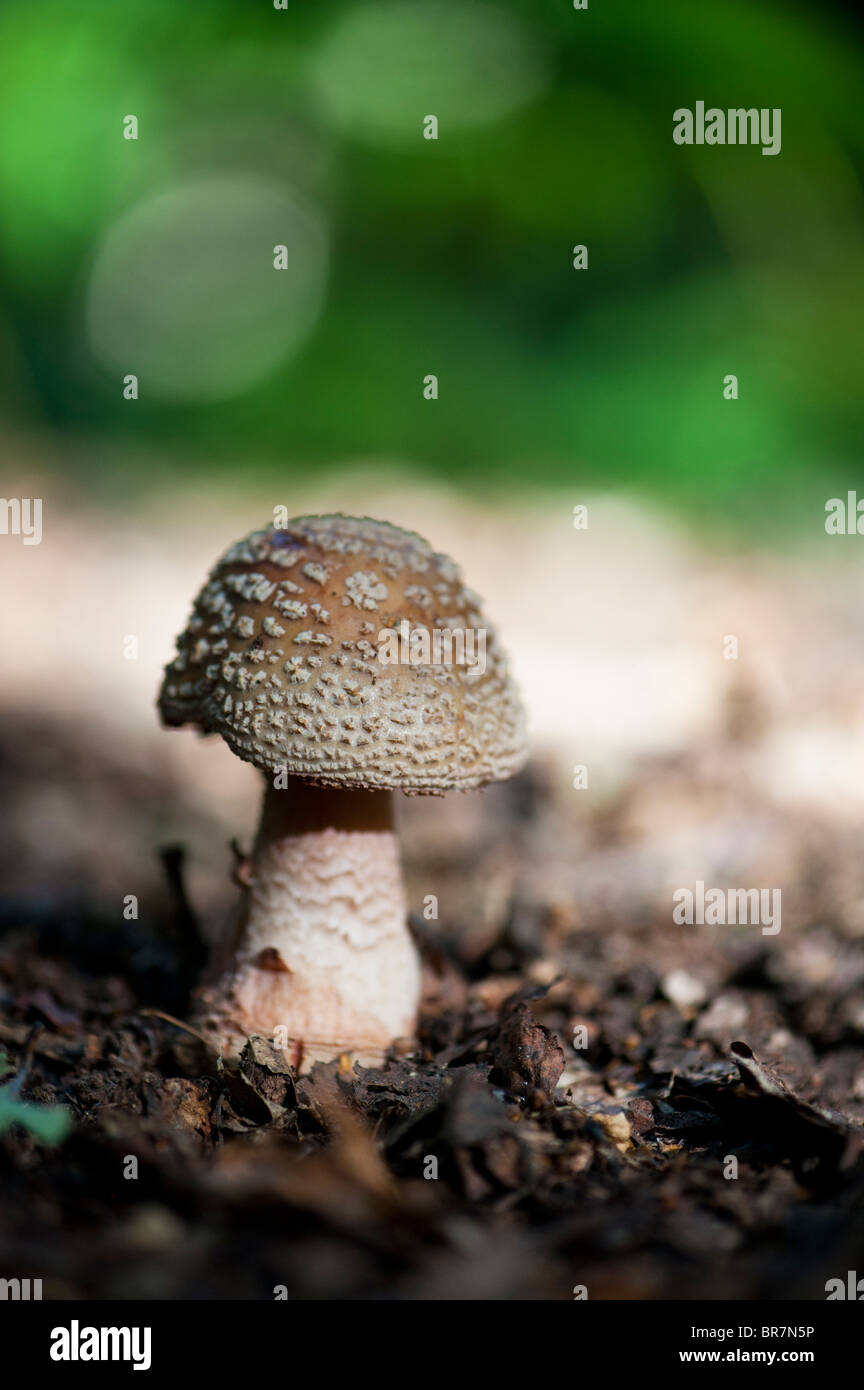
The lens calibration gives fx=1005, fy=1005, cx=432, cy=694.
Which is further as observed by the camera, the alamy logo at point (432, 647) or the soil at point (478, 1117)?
the alamy logo at point (432, 647)

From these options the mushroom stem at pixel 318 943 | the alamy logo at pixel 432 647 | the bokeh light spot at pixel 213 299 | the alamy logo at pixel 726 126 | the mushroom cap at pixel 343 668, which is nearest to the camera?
the mushroom cap at pixel 343 668

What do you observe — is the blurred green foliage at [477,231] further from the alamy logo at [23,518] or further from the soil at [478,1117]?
the soil at [478,1117]

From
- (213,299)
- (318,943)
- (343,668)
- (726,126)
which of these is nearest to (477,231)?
(726,126)

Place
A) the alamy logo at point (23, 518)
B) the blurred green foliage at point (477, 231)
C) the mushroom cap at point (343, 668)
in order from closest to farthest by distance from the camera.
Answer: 1. the mushroom cap at point (343, 668)
2. the alamy logo at point (23, 518)
3. the blurred green foliage at point (477, 231)

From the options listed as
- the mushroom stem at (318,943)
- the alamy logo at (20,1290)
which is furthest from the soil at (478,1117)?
the mushroom stem at (318,943)

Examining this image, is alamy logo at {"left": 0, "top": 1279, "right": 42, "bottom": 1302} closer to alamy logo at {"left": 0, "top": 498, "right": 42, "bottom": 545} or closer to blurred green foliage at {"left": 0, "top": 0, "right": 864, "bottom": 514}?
alamy logo at {"left": 0, "top": 498, "right": 42, "bottom": 545}
